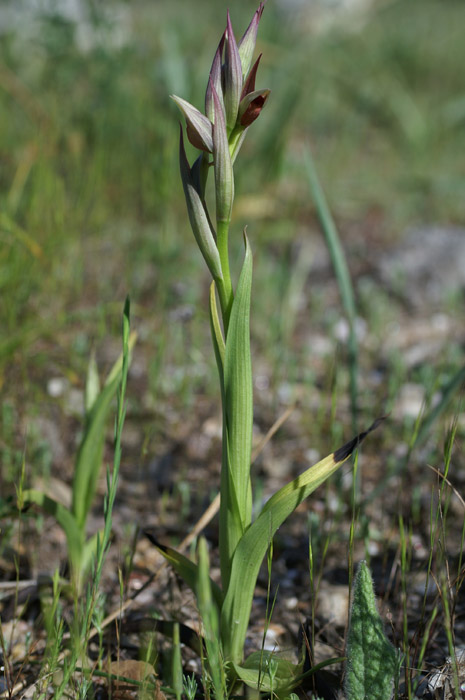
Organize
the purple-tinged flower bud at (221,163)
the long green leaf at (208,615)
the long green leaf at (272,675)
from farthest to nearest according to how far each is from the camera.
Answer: the long green leaf at (272,675) → the purple-tinged flower bud at (221,163) → the long green leaf at (208,615)

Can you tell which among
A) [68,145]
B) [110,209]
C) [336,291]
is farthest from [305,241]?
[68,145]

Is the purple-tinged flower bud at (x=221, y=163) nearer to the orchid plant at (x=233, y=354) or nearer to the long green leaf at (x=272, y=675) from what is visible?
the orchid plant at (x=233, y=354)

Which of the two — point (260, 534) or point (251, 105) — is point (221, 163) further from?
point (260, 534)

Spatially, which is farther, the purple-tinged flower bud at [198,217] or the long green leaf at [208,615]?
the purple-tinged flower bud at [198,217]

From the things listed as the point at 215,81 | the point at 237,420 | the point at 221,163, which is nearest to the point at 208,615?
the point at 237,420

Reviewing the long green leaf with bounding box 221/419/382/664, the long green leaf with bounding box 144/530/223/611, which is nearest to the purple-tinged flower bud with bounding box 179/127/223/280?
the long green leaf with bounding box 221/419/382/664

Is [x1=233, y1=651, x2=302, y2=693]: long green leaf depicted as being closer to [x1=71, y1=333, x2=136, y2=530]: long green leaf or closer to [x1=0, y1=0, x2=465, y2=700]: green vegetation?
[x1=0, y1=0, x2=465, y2=700]: green vegetation

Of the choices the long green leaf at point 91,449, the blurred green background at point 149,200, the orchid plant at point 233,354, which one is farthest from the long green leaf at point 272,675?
the blurred green background at point 149,200
